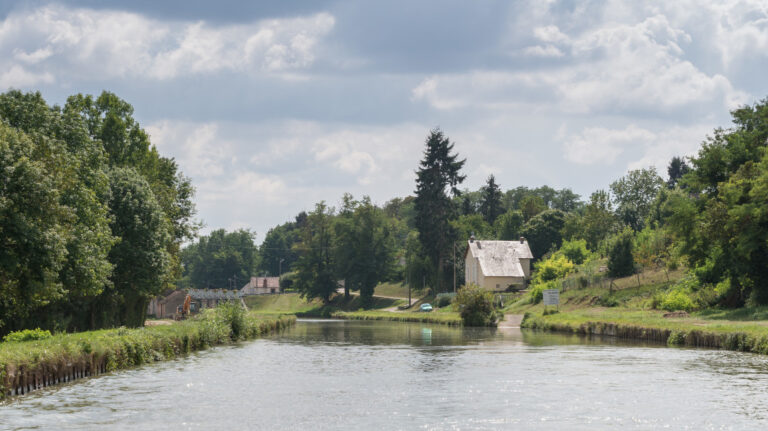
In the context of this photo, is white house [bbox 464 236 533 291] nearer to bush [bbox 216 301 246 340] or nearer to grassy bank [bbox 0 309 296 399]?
bush [bbox 216 301 246 340]

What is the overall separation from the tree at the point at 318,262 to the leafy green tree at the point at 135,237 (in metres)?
97.6

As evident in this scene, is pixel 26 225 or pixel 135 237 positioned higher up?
pixel 135 237

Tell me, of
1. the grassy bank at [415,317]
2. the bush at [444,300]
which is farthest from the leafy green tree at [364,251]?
the bush at [444,300]

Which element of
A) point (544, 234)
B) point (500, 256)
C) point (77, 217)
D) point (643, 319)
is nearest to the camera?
point (77, 217)

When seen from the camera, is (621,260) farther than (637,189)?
No

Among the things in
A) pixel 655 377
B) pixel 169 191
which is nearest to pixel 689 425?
pixel 655 377

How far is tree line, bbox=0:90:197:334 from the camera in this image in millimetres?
32719

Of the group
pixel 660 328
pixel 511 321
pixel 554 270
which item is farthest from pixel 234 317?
pixel 554 270

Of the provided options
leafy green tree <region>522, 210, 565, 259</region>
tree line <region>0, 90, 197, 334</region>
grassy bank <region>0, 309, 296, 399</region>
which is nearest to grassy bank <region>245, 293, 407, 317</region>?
leafy green tree <region>522, 210, 565, 259</region>

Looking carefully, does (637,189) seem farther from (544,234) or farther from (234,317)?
(234,317)

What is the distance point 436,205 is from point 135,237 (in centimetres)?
8079

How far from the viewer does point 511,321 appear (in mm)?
79250

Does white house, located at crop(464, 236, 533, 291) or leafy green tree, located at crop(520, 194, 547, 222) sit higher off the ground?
leafy green tree, located at crop(520, 194, 547, 222)

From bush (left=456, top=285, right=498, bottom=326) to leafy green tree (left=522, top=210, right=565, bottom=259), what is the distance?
193 feet
